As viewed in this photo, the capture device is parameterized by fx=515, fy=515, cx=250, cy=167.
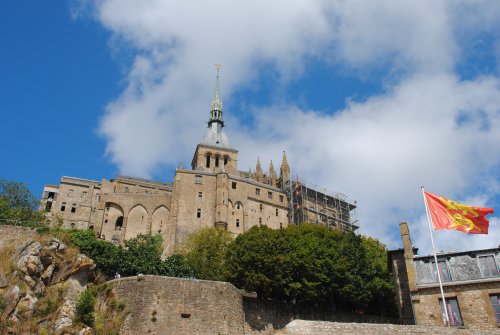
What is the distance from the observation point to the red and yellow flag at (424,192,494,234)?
1084 inches

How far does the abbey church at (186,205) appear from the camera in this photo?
243 feet

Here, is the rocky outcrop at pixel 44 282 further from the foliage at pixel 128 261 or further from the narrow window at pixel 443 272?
the narrow window at pixel 443 272

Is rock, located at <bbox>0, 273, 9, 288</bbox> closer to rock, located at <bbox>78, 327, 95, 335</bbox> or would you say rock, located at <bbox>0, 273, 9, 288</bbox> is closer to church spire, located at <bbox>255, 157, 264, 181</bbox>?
rock, located at <bbox>78, 327, 95, 335</bbox>

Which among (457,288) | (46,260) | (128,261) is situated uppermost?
(128,261)

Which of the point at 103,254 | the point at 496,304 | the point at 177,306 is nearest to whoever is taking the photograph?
the point at 496,304

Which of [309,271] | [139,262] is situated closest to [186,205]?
[139,262]

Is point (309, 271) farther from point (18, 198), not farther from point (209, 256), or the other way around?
point (18, 198)

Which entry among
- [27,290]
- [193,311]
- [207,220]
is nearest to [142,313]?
[193,311]

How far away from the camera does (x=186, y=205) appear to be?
7519 cm

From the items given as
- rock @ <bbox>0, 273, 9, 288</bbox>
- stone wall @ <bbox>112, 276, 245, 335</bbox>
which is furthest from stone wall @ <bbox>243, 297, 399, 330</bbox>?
rock @ <bbox>0, 273, 9, 288</bbox>

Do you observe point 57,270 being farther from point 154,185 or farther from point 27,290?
point 154,185

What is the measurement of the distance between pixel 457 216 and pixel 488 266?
4.00 metres

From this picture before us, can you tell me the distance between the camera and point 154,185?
299 ft

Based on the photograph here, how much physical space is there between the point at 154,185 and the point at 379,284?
57451 millimetres
